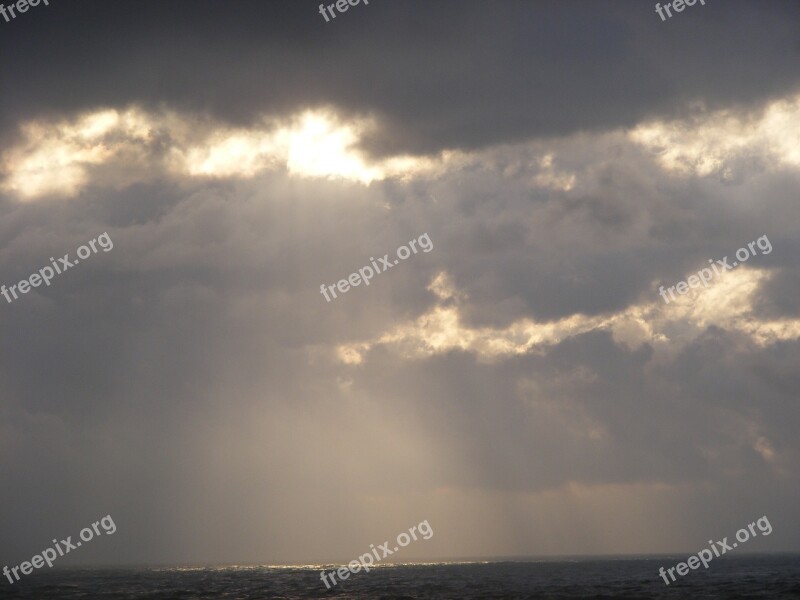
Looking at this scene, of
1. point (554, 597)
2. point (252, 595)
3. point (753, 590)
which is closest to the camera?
point (554, 597)

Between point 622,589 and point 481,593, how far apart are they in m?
20.2

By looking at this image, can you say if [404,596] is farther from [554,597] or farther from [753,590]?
[753,590]

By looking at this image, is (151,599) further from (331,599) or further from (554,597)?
(554,597)

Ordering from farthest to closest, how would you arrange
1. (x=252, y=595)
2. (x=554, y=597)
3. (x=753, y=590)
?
(x=252, y=595), (x=753, y=590), (x=554, y=597)

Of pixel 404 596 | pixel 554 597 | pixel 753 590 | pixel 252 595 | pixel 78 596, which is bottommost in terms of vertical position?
pixel 753 590

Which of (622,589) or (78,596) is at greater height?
(78,596)

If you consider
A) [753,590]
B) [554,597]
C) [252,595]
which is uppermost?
[252,595]

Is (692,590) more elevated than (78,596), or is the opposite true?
(78,596)

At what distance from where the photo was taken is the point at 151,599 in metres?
94.9

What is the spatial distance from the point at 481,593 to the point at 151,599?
140ft

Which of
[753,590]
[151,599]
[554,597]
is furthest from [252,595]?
[753,590]

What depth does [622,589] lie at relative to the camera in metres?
100

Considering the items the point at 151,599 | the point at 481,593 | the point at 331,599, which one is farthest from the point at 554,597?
the point at 151,599

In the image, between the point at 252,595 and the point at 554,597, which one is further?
the point at 252,595
